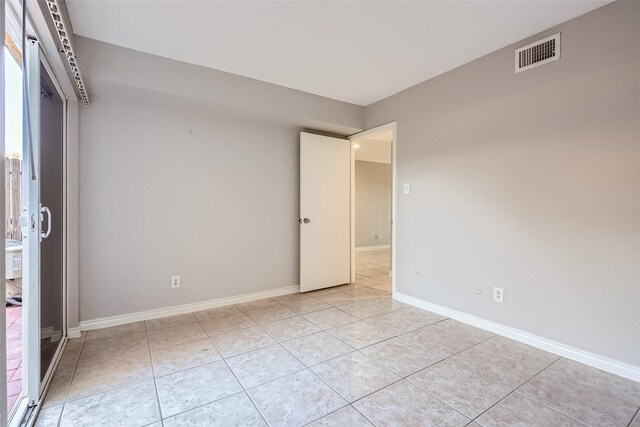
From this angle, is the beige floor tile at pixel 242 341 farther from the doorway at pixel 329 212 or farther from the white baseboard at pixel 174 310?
the doorway at pixel 329 212

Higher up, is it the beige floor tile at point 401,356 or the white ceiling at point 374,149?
the white ceiling at point 374,149

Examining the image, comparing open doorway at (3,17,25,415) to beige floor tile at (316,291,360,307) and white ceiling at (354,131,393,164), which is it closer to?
beige floor tile at (316,291,360,307)

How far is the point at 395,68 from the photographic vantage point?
2902mm

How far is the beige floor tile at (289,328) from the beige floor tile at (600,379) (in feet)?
6.06

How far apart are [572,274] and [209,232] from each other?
3.30m

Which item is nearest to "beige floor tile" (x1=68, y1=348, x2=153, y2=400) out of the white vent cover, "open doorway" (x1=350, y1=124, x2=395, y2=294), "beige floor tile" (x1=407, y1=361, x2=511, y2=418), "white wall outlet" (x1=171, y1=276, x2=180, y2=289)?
"white wall outlet" (x1=171, y1=276, x2=180, y2=289)

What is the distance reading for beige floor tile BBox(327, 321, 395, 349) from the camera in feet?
8.06

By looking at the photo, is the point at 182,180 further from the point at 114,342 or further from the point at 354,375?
the point at 354,375

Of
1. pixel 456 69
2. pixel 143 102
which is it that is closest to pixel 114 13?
pixel 143 102

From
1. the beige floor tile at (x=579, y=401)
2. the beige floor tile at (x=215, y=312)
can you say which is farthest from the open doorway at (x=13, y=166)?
the beige floor tile at (x=579, y=401)

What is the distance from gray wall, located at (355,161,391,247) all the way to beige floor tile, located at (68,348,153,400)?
615 centimetres

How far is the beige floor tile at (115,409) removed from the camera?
1.54m

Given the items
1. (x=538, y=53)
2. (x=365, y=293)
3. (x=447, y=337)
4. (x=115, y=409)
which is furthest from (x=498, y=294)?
(x=115, y=409)

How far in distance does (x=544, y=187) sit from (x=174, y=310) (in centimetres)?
360
